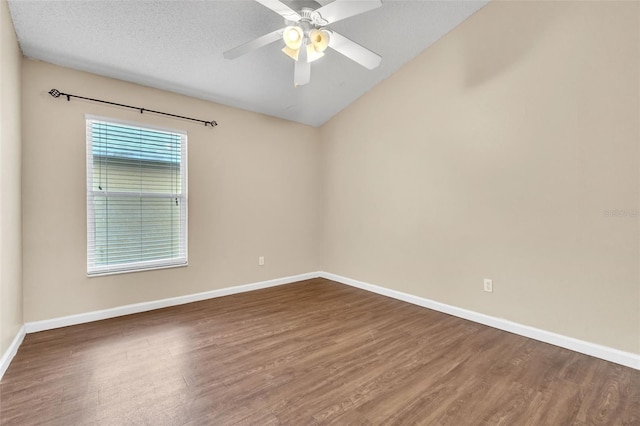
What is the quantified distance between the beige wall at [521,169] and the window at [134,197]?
8.14 ft

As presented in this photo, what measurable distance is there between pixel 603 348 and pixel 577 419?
990mm

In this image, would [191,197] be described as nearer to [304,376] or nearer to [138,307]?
[138,307]

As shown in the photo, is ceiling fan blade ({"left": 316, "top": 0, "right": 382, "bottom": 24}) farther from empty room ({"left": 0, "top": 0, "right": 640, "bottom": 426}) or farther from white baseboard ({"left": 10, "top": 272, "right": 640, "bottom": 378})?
white baseboard ({"left": 10, "top": 272, "right": 640, "bottom": 378})

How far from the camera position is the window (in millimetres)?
2912

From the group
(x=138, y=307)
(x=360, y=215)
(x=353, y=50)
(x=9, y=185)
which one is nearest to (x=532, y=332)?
(x=360, y=215)

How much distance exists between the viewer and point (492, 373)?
6.57 ft

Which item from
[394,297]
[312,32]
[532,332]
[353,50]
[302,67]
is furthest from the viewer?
[394,297]

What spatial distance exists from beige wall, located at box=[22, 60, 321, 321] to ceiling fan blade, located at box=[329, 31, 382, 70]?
2.00 meters

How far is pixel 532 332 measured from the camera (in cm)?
255

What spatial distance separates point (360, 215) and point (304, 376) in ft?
8.26

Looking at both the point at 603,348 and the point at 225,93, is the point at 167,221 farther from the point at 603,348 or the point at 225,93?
the point at 603,348

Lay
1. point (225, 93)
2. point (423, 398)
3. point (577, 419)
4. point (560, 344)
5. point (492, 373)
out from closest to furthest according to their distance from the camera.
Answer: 1. point (577, 419)
2. point (423, 398)
3. point (492, 373)
4. point (560, 344)
5. point (225, 93)

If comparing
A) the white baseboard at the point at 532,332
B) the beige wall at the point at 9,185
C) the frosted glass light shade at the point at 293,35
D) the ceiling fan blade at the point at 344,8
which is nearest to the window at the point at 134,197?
the beige wall at the point at 9,185

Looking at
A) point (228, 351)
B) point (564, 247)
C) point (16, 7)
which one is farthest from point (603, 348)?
point (16, 7)
